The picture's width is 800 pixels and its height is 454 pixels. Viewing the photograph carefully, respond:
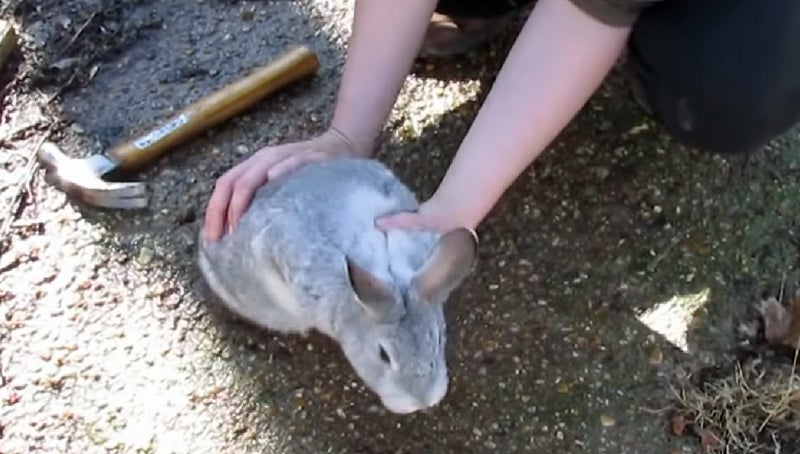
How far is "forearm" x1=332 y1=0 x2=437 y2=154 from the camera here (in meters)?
1.27

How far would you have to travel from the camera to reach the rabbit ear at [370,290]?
1004 millimetres

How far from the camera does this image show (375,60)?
1.28 metres

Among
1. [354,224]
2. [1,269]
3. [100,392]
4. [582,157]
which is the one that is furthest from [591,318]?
[1,269]

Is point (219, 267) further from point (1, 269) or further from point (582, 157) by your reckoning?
point (582, 157)

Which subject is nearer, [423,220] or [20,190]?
[423,220]

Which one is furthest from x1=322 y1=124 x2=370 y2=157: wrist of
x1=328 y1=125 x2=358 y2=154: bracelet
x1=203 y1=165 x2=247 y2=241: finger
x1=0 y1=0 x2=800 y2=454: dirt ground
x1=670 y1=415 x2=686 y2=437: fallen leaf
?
x1=670 y1=415 x2=686 y2=437: fallen leaf

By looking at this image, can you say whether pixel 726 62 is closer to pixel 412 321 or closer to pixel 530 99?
pixel 530 99

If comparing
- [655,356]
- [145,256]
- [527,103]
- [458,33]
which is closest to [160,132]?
[145,256]

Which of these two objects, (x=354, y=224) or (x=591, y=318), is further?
(x=591, y=318)

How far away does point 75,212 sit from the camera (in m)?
1.46

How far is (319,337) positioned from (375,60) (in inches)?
12.2

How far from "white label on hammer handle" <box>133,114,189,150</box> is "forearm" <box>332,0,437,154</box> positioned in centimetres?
27

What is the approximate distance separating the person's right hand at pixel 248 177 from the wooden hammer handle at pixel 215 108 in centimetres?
25

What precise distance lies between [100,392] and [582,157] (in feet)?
2.06
